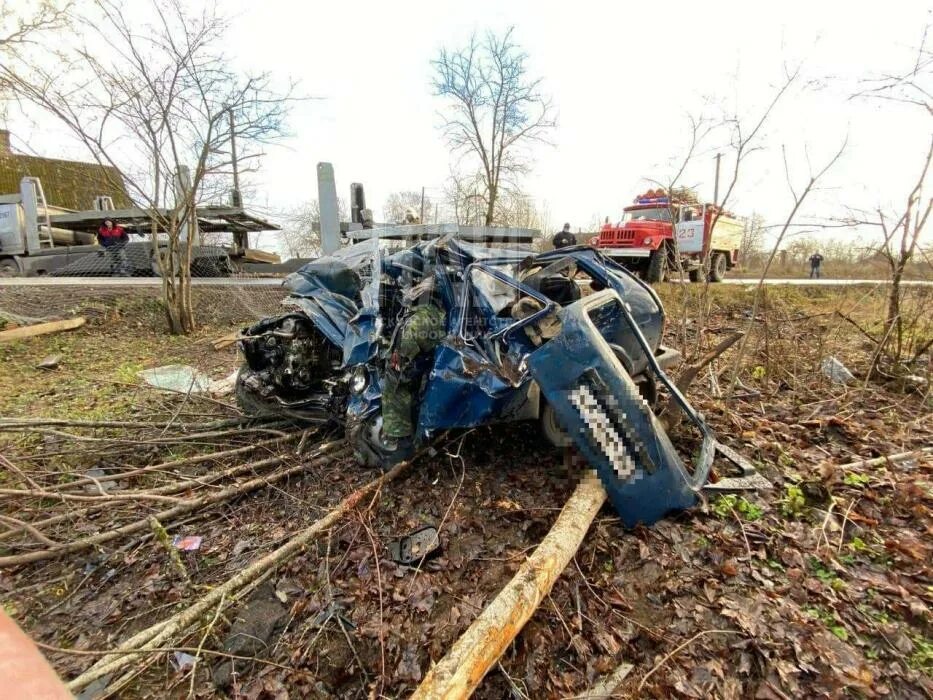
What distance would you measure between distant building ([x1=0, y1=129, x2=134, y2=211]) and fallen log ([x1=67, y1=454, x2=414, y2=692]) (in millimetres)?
A: 7801

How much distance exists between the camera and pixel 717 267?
13.5 meters

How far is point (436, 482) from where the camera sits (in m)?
3.19

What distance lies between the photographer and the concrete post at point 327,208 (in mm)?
10156

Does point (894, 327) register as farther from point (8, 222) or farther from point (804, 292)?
point (8, 222)

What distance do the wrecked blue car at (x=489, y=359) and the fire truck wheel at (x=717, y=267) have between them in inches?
421

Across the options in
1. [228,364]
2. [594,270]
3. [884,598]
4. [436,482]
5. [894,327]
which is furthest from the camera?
[228,364]

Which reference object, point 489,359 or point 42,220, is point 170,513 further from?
point 42,220

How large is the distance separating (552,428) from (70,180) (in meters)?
13.1

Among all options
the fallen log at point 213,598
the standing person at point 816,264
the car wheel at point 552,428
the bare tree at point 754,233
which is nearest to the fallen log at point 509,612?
the car wheel at point 552,428

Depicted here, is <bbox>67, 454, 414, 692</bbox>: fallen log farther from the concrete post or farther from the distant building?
the concrete post

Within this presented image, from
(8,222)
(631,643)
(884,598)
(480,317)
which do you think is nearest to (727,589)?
(631,643)

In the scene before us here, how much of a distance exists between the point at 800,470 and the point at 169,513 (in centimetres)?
450

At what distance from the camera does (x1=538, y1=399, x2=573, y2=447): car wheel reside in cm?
331

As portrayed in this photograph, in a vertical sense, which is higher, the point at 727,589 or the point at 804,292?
the point at 804,292
